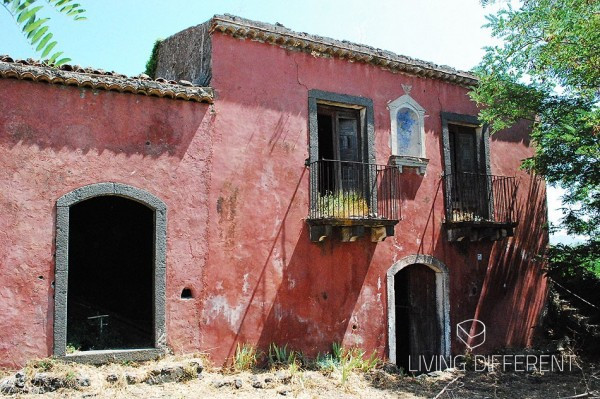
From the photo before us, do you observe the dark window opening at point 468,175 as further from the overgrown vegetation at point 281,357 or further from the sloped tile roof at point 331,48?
the overgrown vegetation at point 281,357

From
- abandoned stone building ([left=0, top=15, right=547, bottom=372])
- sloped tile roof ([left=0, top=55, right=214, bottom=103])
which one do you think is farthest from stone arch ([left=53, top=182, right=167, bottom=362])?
sloped tile roof ([left=0, top=55, right=214, bottom=103])

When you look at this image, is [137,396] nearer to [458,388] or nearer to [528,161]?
[458,388]

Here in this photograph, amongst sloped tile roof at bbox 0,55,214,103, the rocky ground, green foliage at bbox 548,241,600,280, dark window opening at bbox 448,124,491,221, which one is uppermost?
sloped tile roof at bbox 0,55,214,103

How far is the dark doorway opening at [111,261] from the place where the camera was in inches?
426

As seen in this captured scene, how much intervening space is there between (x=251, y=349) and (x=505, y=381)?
4710 mm

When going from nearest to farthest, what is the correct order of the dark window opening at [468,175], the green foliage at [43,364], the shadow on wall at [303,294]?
1. the green foliage at [43,364]
2. the shadow on wall at [303,294]
3. the dark window opening at [468,175]

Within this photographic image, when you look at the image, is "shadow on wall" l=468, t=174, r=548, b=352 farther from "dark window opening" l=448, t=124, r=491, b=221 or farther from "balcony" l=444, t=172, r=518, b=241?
"dark window opening" l=448, t=124, r=491, b=221

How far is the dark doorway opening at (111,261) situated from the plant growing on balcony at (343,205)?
374 cm

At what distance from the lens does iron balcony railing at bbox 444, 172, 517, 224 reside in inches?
425

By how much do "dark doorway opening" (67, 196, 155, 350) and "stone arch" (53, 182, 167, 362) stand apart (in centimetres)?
290

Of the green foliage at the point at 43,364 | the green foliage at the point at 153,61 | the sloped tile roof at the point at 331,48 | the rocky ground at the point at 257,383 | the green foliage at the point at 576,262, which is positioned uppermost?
the green foliage at the point at 153,61

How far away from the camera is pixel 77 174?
7.43 meters

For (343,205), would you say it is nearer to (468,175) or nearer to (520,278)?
(468,175)

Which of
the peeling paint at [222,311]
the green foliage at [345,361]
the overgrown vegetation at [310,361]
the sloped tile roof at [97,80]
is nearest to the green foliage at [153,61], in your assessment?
the sloped tile roof at [97,80]
